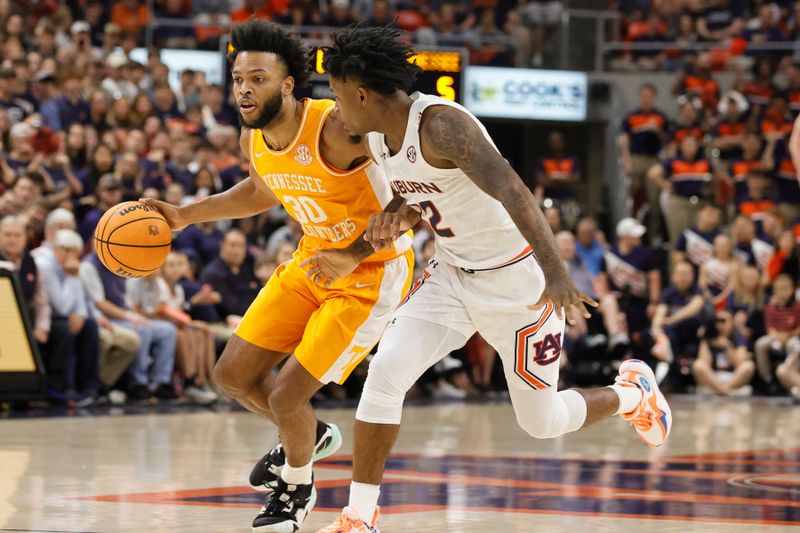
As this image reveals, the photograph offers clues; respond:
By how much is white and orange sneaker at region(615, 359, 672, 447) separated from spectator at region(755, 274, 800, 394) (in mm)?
8480

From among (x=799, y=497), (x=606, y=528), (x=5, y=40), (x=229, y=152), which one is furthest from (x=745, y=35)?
(x=606, y=528)

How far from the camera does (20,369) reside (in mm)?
10680

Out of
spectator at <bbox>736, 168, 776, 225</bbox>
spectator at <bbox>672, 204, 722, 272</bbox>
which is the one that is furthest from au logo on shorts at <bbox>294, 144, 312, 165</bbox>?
spectator at <bbox>736, 168, 776, 225</bbox>

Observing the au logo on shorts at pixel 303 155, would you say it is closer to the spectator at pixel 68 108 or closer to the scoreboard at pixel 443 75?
the scoreboard at pixel 443 75

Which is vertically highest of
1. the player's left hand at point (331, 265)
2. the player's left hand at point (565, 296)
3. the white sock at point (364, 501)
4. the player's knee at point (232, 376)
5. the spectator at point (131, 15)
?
the spectator at point (131, 15)

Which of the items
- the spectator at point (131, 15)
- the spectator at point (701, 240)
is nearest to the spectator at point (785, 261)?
the spectator at point (701, 240)

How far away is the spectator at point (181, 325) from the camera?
469 inches

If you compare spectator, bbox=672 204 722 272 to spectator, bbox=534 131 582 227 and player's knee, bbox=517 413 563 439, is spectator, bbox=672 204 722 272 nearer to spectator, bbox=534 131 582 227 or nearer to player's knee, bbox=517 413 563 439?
spectator, bbox=534 131 582 227

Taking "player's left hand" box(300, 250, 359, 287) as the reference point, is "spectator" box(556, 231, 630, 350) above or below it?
below

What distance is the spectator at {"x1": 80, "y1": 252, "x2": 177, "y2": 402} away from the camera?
37.9 feet

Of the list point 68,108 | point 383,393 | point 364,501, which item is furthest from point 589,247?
point 364,501

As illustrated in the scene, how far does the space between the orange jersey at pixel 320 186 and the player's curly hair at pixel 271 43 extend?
17 centimetres

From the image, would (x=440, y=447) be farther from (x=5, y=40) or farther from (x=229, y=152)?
(x=5, y=40)

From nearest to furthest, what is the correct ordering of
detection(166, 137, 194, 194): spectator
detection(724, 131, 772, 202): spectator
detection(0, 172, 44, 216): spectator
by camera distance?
detection(0, 172, 44, 216): spectator < detection(166, 137, 194, 194): spectator < detection(724, 131, 772, 202): spectator
